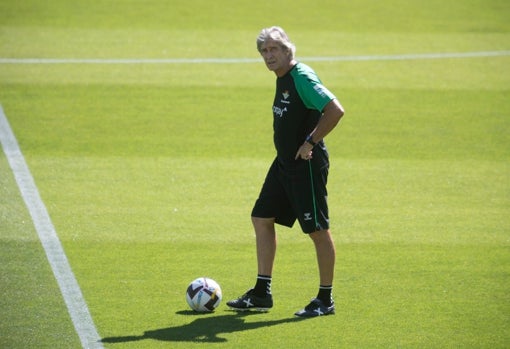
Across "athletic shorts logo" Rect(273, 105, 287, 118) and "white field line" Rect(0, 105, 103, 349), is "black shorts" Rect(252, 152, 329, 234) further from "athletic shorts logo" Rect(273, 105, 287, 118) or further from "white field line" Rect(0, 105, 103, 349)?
"white field line" Rect(0, 105, 103, 349)

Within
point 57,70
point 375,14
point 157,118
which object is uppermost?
point 375,14

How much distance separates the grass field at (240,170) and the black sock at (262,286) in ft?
0.73

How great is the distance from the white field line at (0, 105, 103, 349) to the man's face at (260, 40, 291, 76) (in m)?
2.54

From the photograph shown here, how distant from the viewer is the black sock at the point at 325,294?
8.16m

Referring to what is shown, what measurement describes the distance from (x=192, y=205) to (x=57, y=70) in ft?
20.5

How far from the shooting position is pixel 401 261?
31.7ft

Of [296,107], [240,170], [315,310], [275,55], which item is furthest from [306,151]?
[240,170]

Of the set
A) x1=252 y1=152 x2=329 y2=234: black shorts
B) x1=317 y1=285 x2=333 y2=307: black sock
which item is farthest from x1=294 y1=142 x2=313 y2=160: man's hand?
x1=317 y1=285 x2=333 y2=307: black sock

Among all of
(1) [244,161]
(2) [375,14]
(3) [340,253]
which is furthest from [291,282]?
(2) [375,14]

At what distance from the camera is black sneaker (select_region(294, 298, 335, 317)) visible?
810 cm

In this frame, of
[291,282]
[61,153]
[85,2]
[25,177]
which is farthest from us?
[85,2]

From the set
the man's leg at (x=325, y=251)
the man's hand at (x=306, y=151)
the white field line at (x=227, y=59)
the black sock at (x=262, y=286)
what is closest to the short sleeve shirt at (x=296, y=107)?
the man's hand at (x=306, y=151)

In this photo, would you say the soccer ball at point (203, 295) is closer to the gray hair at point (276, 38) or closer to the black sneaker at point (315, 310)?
the black sneaker at point (315, 310)

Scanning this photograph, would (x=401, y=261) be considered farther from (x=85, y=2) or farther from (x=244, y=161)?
(x=85, y=2)
